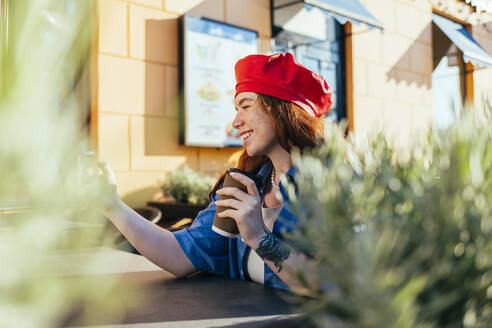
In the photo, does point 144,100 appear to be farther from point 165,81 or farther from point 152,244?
point 152,244

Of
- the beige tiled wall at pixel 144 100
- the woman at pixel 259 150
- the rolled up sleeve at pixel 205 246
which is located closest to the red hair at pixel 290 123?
the woman at pixel 259 150

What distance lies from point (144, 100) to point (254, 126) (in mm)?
3370

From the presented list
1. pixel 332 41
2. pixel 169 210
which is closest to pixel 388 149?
pixel 169 210

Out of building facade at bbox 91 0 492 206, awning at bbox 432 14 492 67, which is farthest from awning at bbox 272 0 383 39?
awning at bbox 432 14 492 67

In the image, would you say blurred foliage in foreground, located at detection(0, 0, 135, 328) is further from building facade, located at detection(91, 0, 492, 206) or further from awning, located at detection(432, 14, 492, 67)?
awning, located at detection(432, 14, 492, 67)

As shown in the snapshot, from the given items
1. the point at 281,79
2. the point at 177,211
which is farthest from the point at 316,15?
the point at 281,79

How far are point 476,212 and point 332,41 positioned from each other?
266 inches

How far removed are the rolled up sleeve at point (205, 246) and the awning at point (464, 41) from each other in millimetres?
7023

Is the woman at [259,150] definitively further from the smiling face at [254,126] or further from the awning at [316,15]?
the awning at [316,15]

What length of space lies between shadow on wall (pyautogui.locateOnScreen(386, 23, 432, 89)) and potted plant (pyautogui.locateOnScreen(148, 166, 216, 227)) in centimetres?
441

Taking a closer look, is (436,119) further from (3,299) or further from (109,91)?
(109,91)

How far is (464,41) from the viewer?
7.71 metres

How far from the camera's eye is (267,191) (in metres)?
1.58

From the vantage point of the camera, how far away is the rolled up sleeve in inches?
56.4
